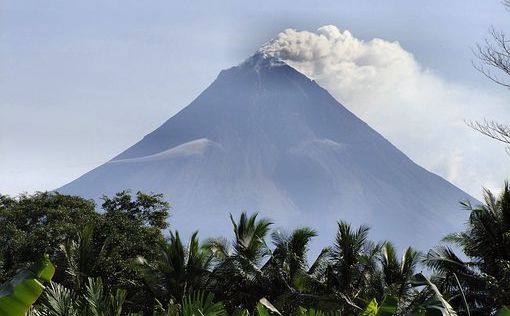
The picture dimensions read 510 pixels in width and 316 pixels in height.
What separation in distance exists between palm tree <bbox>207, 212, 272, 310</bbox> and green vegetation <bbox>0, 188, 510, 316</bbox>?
28 millimetres

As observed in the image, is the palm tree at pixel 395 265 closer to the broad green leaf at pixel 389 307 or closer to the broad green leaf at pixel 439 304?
the broad green leaf at pixel 389 307

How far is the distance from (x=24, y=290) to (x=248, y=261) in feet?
51.7

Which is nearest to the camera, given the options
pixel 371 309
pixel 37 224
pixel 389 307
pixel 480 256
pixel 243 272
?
pixel 389 307

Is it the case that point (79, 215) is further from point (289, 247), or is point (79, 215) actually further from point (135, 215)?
point (289, 247)

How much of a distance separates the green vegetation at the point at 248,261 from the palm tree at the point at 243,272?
3 centimetres

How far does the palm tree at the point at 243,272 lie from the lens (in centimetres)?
2130

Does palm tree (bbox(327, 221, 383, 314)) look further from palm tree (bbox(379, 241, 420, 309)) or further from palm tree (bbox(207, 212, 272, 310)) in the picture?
palm tree (bbox(207, 212, 272, 310))

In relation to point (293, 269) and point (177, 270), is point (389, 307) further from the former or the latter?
point (177, 270)

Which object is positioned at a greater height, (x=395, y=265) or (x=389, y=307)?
(x=395, y=265)

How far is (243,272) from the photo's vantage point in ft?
70.2

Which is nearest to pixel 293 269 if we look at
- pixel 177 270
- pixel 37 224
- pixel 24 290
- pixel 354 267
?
pixel 354 267

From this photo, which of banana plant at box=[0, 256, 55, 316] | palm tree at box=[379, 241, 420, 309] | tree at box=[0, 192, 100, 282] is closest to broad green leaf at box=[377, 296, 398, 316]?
banana plant at box=[0, 256, 55, 316]

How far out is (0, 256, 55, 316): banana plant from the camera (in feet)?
19.5

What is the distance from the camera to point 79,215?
3002cm
